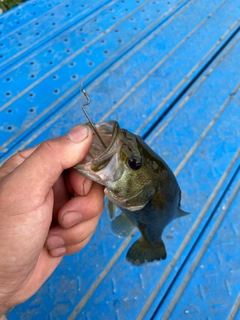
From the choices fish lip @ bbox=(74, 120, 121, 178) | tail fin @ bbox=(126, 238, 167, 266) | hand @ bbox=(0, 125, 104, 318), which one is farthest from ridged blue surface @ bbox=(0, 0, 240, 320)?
fish lip @ bbox=(74, 120, 121, 178)

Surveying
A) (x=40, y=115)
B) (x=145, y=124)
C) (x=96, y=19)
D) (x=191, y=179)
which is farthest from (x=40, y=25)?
(x=191, y=179)

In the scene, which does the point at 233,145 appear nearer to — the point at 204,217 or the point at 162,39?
the point at 204,217

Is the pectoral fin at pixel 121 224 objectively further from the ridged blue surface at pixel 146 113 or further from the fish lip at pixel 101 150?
the fish lip at pixel 101 150

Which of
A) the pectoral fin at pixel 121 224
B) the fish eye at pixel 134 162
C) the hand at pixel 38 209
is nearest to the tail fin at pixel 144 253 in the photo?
the pectoral fin at pixel 121 224

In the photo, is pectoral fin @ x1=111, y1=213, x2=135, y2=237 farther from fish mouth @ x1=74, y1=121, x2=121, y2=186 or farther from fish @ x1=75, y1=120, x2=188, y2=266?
fish mouth @ x1=74, y1=121, x2=121, y2=186

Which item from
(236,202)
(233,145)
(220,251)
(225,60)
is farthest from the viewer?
(225,60)

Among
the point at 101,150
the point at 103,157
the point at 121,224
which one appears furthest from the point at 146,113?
the point at 103,157
